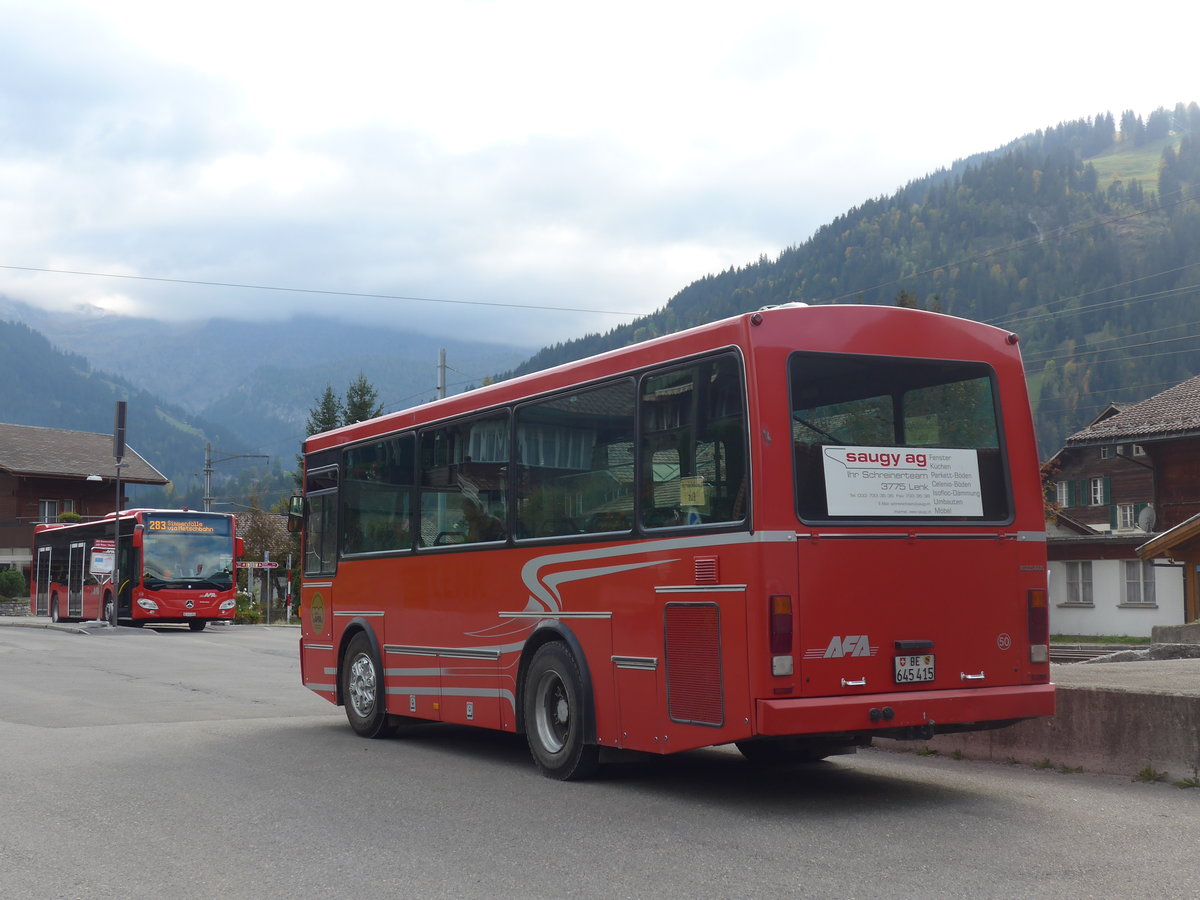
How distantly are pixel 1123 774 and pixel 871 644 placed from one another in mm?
2520

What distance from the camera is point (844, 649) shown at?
316 inches

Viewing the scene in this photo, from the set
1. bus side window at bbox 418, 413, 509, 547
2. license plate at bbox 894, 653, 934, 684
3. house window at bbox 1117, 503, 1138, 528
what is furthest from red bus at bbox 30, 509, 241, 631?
house window at bbox 1117, 503, 1138, 528

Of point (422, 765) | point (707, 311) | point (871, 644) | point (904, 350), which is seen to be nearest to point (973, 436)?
point (904, 350)

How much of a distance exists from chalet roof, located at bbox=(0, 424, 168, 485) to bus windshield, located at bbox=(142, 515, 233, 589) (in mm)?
44458

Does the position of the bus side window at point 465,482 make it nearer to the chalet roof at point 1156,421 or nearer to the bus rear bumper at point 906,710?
the bus rear bumper at point 906,710

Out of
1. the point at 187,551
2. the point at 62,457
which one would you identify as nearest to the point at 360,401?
the point at 62,457

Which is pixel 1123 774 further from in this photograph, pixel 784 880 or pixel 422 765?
pixel 422 765

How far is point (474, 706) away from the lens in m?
11.0

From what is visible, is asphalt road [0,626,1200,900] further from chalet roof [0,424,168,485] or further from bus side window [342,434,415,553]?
chalet roof [0,424,168,485]

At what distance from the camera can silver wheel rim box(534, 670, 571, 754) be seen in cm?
975

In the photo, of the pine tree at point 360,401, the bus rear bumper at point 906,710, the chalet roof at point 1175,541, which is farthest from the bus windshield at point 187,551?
the pine tree at point 360,401

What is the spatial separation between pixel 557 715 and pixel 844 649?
260 cm

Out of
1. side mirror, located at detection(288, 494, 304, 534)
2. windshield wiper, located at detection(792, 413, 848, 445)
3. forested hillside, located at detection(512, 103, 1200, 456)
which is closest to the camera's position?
windshield wiper, located at detection(792, 413, 848, 445)

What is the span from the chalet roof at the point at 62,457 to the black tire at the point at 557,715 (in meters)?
76.0
